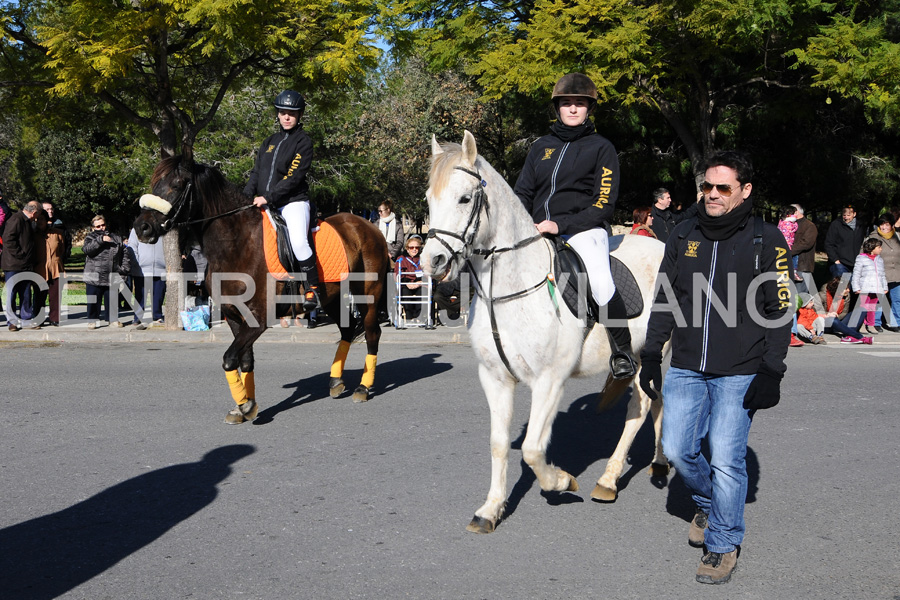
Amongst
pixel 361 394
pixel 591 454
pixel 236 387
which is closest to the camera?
pixel 591 454

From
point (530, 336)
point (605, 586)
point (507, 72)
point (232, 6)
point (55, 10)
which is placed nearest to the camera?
point (605, 586)

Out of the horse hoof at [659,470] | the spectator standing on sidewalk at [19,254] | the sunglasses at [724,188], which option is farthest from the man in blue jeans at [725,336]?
the spectator standing on sidewalk at [19,254]

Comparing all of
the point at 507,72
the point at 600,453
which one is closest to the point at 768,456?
the point at 600,453

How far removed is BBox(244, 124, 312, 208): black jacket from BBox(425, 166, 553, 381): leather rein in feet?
11.0

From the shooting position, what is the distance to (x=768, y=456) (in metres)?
6.29

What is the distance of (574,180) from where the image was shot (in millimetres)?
5094

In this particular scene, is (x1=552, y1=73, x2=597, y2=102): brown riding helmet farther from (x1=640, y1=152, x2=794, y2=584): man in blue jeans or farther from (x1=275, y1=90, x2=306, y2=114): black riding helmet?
(x1=275, y1=90, x2=306, y2=114): black riding helmet

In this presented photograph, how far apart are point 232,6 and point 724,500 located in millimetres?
9974

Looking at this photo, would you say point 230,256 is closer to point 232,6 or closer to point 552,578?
point 552,578

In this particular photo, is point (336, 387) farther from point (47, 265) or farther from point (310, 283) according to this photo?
point (47, 265)

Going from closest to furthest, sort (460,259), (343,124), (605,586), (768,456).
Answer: (605,586)
(460,259)
(768,456)
(343,124)

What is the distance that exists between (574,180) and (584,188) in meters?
0.08

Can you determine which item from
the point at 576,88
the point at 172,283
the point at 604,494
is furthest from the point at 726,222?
the point at 172,283

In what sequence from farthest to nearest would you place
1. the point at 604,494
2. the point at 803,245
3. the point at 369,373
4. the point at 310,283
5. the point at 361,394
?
the point at 803,245 < the point at 369,373 < the point at 361,394 < the point at 310,283 < the point at 604,494
